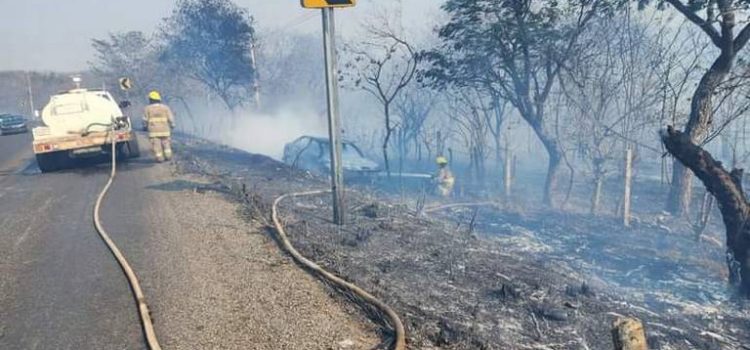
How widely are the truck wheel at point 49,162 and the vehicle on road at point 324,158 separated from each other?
246 inches

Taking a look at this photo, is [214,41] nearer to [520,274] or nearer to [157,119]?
[157,119]

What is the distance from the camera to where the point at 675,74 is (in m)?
15.7

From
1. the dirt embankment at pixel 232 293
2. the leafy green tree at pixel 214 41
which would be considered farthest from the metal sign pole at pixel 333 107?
the leafy green tree at pixel 214 41

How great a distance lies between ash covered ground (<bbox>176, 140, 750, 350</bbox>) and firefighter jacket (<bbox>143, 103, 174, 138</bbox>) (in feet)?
4.43

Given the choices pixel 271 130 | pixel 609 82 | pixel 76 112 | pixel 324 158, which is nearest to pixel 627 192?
pixel 609 82

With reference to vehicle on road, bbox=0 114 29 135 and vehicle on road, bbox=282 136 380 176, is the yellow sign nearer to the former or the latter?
vehicle on road, bbox=282 136 380 176

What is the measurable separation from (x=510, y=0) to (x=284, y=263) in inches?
403

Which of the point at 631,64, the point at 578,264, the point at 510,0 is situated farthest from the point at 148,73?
the point at 578,264

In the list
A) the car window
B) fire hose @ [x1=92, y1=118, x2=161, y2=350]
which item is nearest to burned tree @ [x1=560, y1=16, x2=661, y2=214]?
the car window

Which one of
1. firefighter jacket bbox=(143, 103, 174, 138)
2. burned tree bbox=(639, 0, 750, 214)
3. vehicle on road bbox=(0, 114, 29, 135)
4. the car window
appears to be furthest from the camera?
vehicle on road bbox=(0, 114, 29, 135)

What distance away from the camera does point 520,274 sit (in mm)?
6891

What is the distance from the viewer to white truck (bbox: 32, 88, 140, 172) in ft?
39.7

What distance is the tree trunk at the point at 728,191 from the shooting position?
24.9ft

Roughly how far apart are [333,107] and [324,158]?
27.9 feet
